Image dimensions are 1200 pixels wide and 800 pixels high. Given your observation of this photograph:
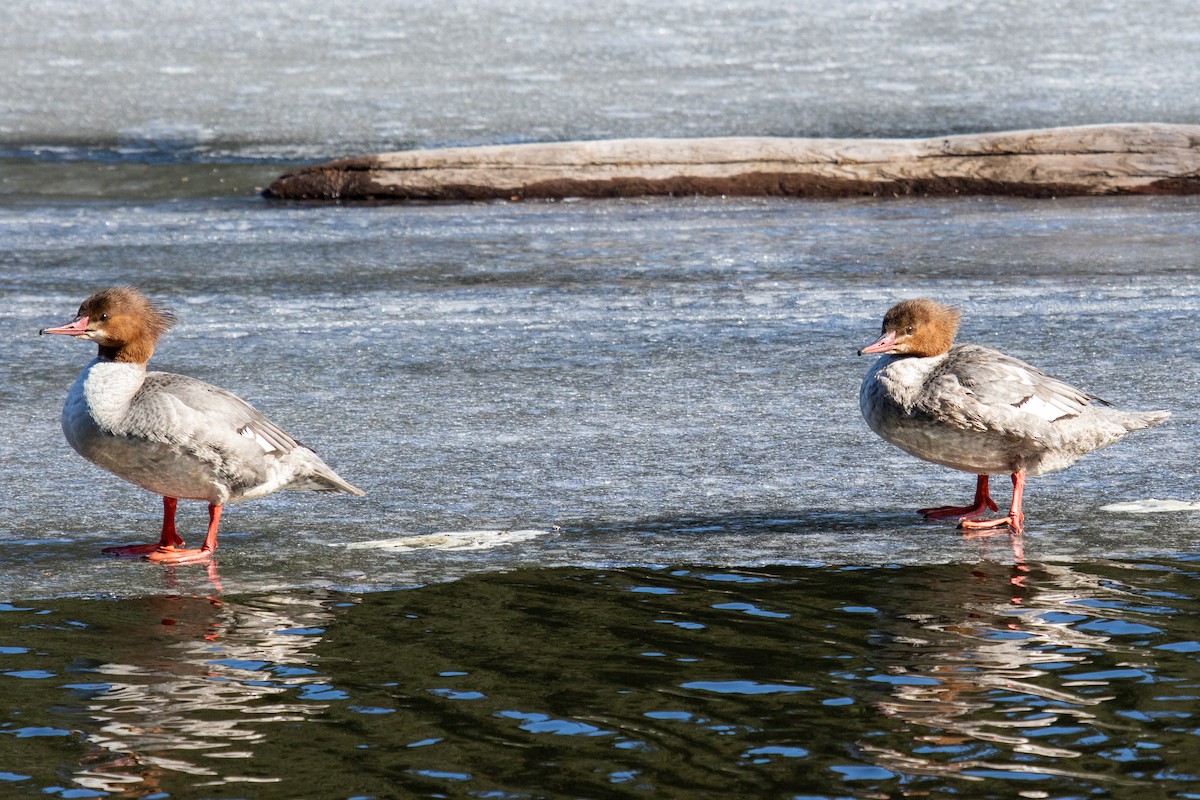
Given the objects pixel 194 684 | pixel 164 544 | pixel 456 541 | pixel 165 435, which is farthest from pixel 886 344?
pixel 194 684

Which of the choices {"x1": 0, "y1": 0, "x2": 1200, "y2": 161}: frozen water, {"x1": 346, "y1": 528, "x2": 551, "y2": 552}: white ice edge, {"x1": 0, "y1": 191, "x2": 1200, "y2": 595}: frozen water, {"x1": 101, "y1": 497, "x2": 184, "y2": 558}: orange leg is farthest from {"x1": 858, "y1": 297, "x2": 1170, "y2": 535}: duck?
{"x1": 0, "y1": 0, "x2": 1200, "y2": 161}: frozen water

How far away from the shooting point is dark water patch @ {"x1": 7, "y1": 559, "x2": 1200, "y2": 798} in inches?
155

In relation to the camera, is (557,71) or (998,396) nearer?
(998,396)

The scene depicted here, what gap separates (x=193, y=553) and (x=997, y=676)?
2743mm

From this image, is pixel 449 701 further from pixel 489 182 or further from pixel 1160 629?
pixel 489 182

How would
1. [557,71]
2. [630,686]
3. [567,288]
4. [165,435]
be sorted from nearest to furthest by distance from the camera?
[630,686] < [165,435] < [567,288] < [557,71]

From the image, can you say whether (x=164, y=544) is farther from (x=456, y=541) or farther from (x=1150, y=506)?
(x=1150, y=506)

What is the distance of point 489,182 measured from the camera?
45.0 feet

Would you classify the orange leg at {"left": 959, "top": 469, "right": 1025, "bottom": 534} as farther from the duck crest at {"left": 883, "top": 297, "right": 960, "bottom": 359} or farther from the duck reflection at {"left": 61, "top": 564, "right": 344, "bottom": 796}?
the duck reflection at {"left": 61, "top": 564, "right": 344, "bottom": 796}

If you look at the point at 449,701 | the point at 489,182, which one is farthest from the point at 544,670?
the point at 489,182

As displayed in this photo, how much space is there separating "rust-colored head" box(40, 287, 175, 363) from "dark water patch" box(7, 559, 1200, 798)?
3.42 ft

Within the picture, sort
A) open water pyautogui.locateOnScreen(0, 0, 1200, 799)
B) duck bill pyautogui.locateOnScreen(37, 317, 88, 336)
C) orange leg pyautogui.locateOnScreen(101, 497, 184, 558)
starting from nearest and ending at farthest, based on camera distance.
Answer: open water pyautogui.locateOnScreen(0, 0, 1200, 799), orange leg pyautogui.locateOnScreen(101, 497, 184, 558), duck bill pyautogui.locateOnScreen(37, 317, 88, 336)

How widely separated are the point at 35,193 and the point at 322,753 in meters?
11.3

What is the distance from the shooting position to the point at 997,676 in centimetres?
451
